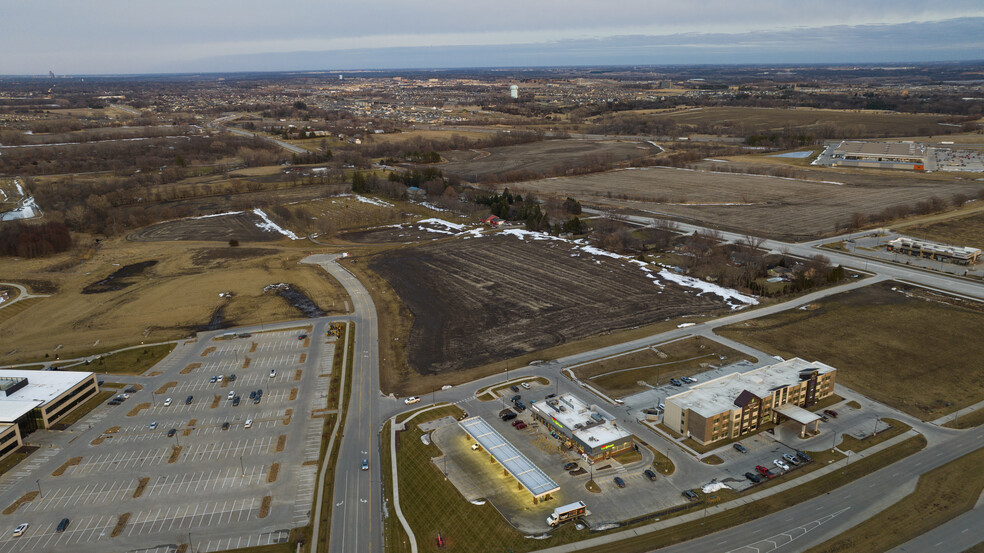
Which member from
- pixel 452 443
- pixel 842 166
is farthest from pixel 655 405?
pixel 842 166

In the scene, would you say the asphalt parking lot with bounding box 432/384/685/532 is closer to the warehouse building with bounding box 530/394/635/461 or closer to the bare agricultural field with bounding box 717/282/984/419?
the warehouse building with bounding box 530/394/635/461

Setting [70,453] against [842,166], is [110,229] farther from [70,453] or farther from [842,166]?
[842,166]

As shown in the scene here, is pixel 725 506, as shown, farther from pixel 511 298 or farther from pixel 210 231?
pixel 210 231

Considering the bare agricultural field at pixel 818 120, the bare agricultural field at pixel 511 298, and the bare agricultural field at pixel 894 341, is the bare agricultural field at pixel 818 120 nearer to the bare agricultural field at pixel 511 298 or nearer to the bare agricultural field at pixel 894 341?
the bare agricultural field at pixel 511 298

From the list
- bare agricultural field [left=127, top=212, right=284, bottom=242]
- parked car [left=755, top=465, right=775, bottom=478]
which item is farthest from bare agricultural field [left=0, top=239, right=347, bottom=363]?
parked car [left=755, top=465, right=775, bottom=478]

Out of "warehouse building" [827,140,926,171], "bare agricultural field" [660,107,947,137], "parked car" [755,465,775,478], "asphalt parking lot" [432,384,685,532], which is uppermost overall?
"bare agricultural field" [660,107,947,137]

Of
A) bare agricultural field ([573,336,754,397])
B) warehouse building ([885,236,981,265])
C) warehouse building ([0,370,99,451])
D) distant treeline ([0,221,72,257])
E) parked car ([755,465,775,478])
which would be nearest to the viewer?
parked car ([755,465,775,478])

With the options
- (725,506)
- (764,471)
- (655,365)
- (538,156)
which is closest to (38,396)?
(655,365)
